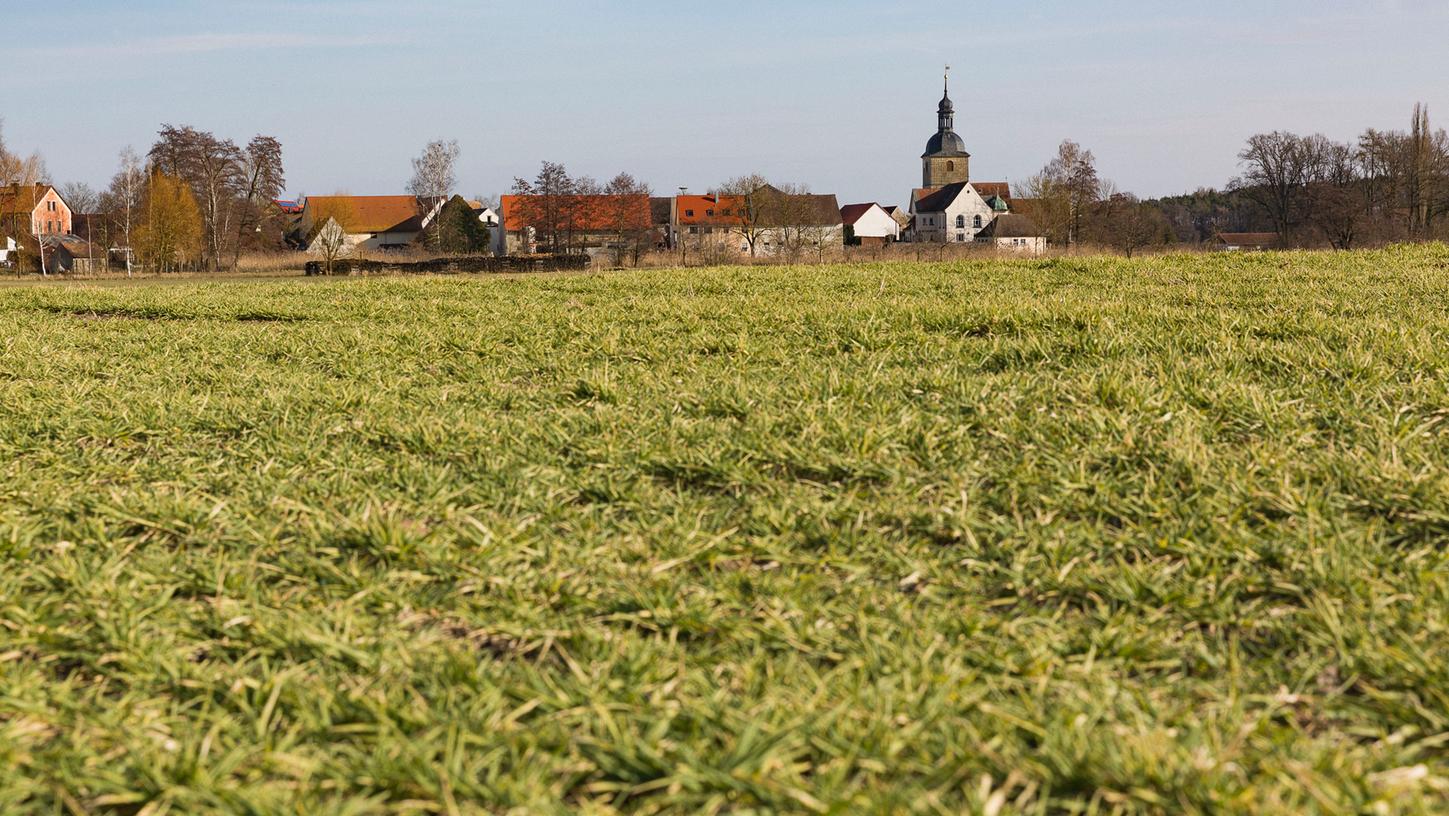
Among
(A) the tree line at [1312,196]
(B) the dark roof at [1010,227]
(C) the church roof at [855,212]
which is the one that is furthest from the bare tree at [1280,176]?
(C) the church roof at [855,212]

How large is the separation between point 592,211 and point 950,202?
183 ft

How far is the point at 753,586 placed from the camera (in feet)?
8.55

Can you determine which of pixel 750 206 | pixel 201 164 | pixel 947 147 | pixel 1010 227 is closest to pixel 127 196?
pixel 201 164

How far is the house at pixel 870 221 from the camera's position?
112 meters

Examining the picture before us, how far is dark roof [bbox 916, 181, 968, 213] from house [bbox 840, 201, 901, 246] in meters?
4.69

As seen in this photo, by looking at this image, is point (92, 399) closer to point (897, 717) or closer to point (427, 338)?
point (427, 338)

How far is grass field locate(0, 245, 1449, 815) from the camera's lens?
1.79m

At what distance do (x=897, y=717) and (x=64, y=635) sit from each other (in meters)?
1.91

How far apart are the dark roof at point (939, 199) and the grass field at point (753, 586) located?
113m

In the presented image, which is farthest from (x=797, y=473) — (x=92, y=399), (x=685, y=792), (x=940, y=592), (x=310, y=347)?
(x=310, y=347)

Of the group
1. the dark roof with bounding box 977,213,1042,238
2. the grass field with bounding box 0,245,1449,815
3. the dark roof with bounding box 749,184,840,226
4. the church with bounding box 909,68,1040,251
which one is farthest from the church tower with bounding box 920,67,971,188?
the grass field with bounding box 0,245,1449,815

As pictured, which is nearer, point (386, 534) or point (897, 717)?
point (897, 717)

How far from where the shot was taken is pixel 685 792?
1750 millimetres

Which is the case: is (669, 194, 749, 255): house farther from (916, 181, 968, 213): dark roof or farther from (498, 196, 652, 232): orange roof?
(916, 181, 968, 213): dark roof
